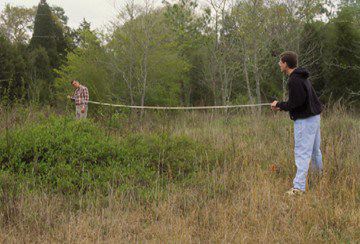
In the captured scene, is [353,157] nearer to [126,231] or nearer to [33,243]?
[126,231]

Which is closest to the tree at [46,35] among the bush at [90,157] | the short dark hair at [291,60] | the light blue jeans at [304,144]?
the bush at [90,157]

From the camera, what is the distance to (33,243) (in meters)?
3.18

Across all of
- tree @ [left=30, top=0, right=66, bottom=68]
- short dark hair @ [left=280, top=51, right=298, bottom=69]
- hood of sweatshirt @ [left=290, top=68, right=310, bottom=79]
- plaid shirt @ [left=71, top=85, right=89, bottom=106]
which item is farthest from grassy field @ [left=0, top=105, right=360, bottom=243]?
tree @ [left=30, top=0, right=66, bottom=68]

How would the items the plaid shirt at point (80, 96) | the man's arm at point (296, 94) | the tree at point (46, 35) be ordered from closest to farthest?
the man's arm at point (296, 94), the plaid shirt at point (80, 96), the tree at point (46, 35)

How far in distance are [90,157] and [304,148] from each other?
9.49 feet

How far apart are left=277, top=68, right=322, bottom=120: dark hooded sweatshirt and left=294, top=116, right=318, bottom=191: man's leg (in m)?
0.09

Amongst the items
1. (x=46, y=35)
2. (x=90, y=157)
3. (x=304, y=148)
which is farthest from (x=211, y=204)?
(x=46, y=35)

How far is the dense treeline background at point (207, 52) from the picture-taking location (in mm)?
15188

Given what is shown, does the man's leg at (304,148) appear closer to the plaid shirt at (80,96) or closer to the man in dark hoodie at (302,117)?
the man in dark hoodie at (302,117)

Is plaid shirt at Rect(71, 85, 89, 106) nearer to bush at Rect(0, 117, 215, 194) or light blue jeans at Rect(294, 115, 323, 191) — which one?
bush at Rect(0, 117, 215, 194)

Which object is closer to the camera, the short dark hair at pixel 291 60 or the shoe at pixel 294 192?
the shoe at pixel 294 192

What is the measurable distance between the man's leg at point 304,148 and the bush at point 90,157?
152cm

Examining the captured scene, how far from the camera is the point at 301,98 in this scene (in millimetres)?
4246

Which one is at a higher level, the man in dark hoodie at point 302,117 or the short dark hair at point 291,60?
the short dark hair at point 291,60
